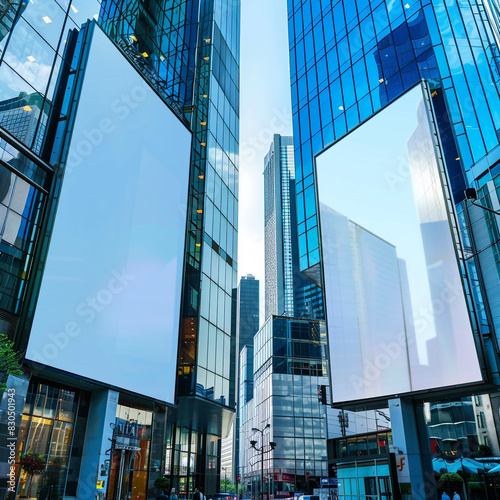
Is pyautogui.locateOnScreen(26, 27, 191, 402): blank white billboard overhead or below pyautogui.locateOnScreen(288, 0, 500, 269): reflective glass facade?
below

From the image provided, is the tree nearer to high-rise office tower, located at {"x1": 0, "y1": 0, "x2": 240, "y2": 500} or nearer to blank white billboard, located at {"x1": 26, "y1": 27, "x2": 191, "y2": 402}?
high-rise office tower, located at {"x1": 0, "y1": 0, "x2": 240, "y2": 500}

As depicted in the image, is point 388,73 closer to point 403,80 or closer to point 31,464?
point 403,80

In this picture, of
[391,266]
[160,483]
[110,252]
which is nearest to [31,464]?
[110,252]

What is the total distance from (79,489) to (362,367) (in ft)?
63.7

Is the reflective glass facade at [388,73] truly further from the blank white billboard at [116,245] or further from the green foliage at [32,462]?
the green foliage at [32,462]

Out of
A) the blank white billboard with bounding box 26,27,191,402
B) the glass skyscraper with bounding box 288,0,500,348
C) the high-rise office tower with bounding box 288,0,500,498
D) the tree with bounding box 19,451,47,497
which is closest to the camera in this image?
the tree with bounding box 19,451,47,497

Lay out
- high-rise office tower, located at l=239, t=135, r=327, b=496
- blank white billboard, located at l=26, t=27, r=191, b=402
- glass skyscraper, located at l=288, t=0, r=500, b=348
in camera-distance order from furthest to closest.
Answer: high-rise office tower, located at l=239, t=135, r=327, b=496 → glass skyscraper, located at l=288, t=0, r=500, b=348 → blank white billboard, located at l=26, t=27, r=191, b=402

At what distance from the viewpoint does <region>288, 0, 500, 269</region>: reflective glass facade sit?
3013 cm

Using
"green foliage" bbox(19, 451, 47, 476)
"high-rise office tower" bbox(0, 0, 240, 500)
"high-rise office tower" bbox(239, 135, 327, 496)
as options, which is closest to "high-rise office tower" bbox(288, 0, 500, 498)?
"high-rise office tower" bbox(0, 0, 240, 500)

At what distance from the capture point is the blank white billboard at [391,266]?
2669 cm

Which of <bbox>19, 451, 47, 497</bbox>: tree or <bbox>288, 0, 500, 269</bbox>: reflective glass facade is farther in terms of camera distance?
<bbox>288, 0, 500, 269</bbox>: reflective glass facade

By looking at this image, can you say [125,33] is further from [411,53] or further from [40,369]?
[40,369]

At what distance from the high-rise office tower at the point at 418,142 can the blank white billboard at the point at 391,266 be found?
0.12 m

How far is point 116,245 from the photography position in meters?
26.8
